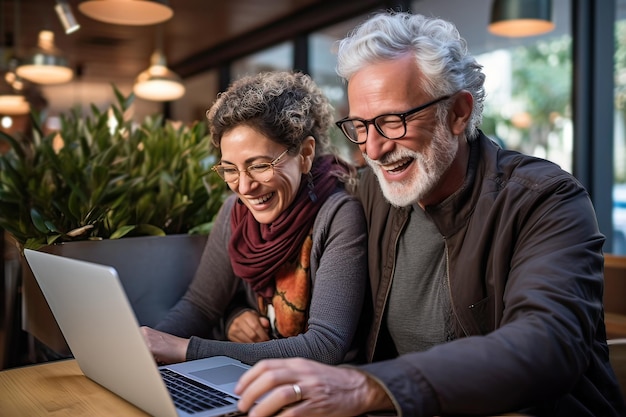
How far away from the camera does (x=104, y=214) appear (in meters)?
1.77

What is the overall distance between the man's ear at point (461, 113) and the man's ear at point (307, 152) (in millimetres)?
388

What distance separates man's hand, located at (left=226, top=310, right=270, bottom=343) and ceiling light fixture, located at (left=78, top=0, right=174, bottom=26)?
1.65 metres

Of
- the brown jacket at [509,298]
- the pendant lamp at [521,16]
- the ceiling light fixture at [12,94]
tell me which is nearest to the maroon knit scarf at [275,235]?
the brown jacket at [509,298]

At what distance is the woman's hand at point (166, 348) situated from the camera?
1369mm

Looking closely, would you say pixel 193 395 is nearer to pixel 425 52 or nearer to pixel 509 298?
pixel 509 298

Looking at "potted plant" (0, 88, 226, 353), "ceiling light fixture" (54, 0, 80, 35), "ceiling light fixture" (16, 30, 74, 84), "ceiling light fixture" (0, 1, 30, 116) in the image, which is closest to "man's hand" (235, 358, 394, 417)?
"potted plant" (0, 88, 226, 353)

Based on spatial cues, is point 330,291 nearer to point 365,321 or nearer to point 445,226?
point 365,321

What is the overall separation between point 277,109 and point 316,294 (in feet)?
1.57

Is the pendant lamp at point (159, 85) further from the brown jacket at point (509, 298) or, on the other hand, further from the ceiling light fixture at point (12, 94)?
the brown jacket at point (509, 298)

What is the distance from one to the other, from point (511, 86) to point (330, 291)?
371 centimetres

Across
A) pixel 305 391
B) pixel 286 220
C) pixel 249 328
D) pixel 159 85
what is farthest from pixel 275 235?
pixel 159 85

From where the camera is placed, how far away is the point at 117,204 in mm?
1814

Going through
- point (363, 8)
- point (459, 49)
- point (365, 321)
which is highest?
point (363, 8)

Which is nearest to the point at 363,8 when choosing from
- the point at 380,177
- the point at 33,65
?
the point at 33,65
